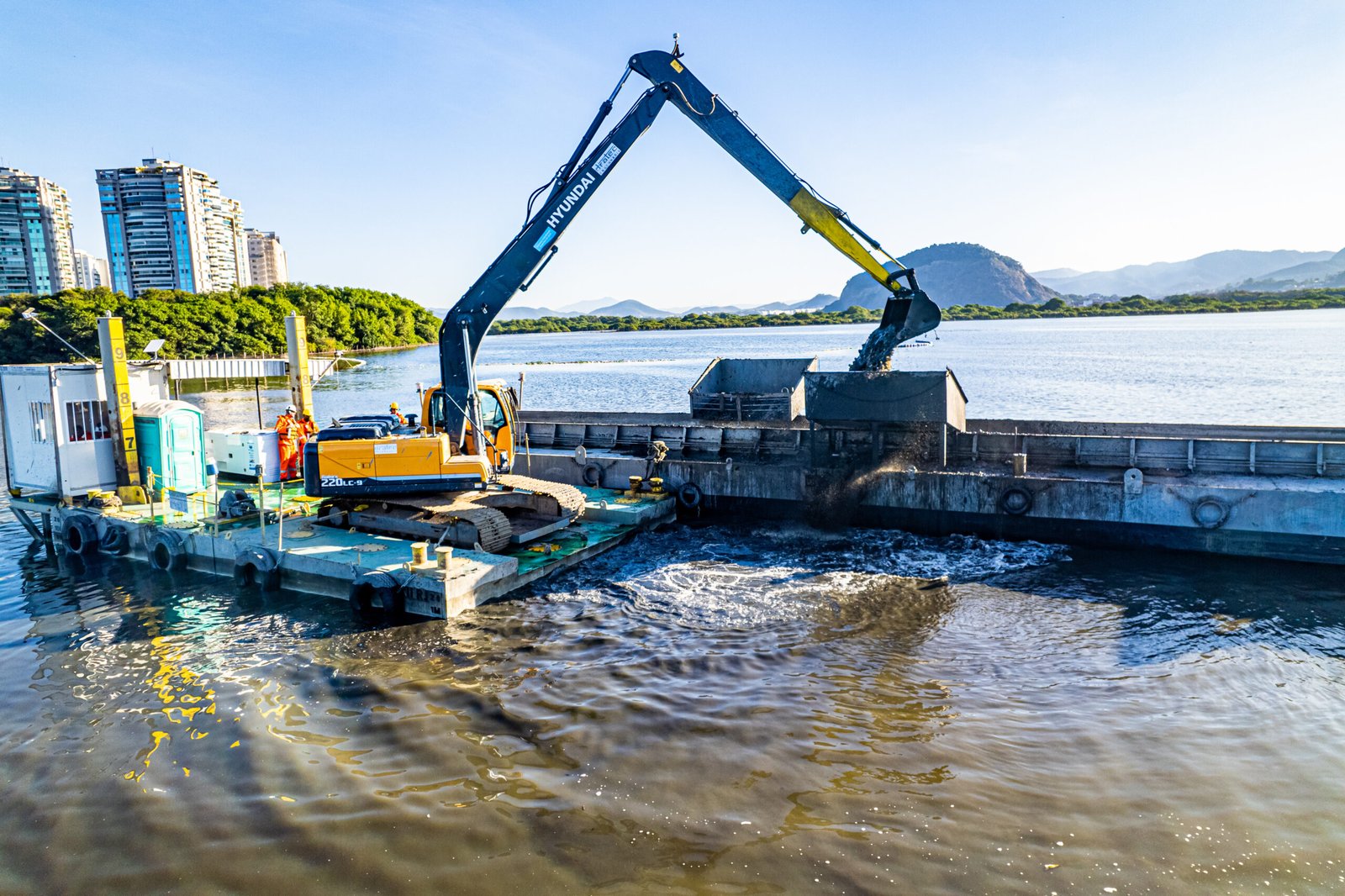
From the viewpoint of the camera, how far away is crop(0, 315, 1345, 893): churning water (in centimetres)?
602

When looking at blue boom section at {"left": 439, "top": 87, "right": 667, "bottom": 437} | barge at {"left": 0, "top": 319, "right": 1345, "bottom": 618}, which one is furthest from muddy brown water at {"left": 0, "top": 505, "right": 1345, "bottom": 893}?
blue boom section at {"left": 439, "top": 87, "right": 667, "bottom": 437}

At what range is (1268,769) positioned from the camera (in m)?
7.09

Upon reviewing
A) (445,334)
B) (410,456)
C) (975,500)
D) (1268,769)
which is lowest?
(1268,769)

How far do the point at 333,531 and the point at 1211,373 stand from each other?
5467 cm

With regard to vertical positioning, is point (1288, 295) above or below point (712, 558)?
above

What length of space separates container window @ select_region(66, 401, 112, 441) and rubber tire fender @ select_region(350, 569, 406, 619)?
26.4 feet

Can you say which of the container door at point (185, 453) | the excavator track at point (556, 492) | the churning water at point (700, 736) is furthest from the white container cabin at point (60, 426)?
the excavator track at point (556, 492)

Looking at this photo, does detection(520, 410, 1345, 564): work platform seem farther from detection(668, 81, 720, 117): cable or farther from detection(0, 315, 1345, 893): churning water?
detection(668, 81, 720, 117): cable

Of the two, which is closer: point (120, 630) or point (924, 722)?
point (924, 722)

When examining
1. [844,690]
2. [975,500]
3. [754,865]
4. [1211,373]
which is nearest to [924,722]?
[844,690]

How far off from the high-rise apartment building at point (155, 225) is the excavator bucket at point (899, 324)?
15431cm

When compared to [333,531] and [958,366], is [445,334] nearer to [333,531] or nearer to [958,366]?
[333,531]

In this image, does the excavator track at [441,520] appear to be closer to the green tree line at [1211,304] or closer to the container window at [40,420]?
the container window at [40,420]

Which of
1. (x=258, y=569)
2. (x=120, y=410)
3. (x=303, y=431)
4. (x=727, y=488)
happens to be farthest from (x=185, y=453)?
(x=727, y=488)
